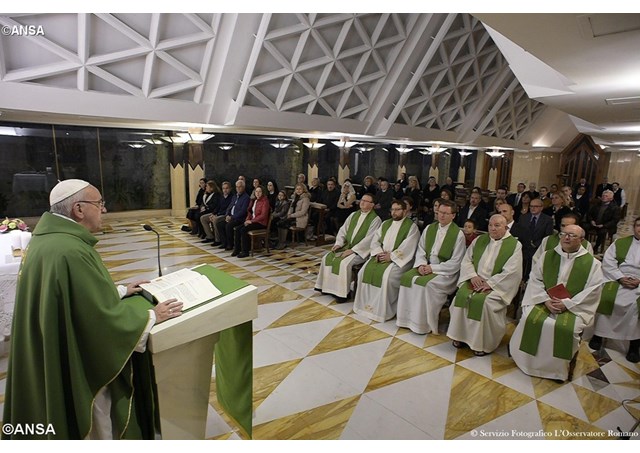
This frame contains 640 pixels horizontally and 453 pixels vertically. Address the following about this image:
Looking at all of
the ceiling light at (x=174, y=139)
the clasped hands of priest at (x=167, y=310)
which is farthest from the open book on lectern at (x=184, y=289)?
the ceiling light at (x=174, y=139)

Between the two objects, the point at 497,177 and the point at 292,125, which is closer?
the point at 292,125

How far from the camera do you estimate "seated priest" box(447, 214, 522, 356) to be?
3.93m

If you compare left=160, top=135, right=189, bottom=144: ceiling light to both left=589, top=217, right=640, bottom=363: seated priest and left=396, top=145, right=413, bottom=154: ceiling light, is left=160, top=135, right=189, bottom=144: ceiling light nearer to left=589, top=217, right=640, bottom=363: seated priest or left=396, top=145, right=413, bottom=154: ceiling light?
left=396, top=145, right=413, bottom=154: ceiling light

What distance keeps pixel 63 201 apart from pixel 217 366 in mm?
1674

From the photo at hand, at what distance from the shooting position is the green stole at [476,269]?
3.95m

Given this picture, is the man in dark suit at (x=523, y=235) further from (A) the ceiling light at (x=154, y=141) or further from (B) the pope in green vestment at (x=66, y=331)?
(A) the ceiling light at (x=154, y=141)

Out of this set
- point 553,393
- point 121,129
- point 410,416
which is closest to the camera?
point 410,416

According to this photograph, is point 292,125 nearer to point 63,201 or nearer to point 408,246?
point 408,246

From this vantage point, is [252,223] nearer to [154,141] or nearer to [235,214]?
[235,214]

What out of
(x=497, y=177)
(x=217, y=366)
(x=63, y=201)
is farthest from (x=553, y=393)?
(x=497, y=177)

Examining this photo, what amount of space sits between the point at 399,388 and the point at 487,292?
1.43 meters

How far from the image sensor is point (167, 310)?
80.1 inches

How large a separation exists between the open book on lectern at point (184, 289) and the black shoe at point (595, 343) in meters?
4.15

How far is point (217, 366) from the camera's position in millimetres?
3023
